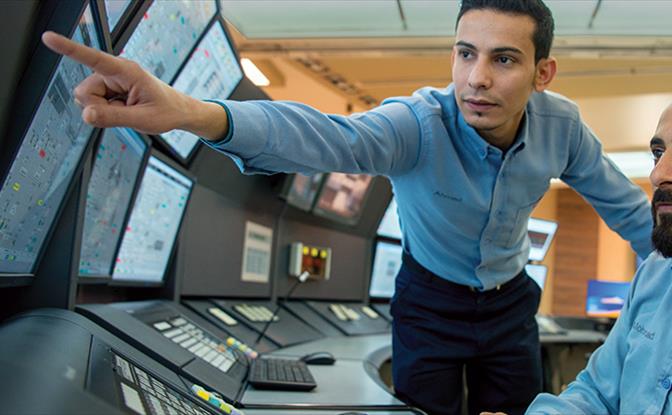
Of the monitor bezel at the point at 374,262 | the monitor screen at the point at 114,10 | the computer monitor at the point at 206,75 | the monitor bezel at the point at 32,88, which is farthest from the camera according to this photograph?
the monitor bezel at the point at 374,262

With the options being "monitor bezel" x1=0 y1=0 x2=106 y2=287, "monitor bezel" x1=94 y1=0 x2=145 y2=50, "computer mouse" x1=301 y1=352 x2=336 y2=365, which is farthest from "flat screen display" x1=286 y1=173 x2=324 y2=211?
"monitor bezel" x1=0 y1=0 x2=106 y2=287

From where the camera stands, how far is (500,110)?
133cm

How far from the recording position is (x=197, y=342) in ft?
4.91

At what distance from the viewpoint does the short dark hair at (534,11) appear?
1324mm

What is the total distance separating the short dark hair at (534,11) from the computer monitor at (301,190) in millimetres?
1280

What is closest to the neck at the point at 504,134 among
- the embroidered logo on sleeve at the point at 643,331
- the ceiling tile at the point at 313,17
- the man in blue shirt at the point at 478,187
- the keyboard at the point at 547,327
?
the man in blue shirt at the point at 478,187

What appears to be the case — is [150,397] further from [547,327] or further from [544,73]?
[547,327]

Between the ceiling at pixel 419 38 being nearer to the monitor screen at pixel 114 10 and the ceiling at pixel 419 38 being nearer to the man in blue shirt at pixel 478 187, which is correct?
the man in blue shirt at pixel 478 187

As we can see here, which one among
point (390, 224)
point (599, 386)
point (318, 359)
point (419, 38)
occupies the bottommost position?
point (318, 359)

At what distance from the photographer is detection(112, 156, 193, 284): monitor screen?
1.63 metres

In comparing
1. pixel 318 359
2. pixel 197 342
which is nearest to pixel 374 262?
pixel 318 359

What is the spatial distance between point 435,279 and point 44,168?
2.94 feet

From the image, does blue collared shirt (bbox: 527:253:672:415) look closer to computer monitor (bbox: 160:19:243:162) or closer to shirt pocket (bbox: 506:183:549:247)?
shirt pocket (bbox: 506:183:549:247)

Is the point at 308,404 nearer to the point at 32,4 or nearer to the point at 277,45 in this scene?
the point at 32,4
